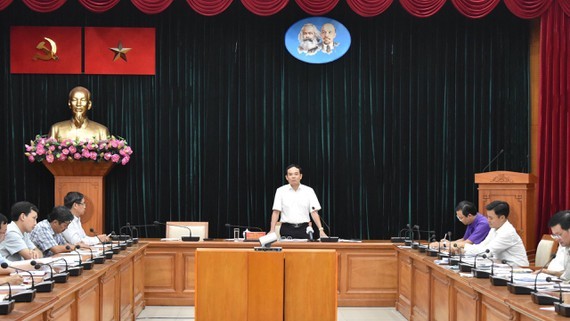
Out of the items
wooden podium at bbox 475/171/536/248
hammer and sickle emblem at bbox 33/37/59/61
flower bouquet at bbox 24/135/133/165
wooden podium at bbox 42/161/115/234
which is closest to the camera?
wooden podium at bbox 475/171/536/248

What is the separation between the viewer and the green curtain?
31.6 ft

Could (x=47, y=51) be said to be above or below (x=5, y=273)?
above

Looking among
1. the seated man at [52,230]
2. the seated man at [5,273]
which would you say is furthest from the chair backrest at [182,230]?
the seated man at [5,273]

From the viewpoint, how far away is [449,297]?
519 centimetres

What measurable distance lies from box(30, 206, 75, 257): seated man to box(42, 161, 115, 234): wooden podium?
2.56 metres

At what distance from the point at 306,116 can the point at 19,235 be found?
4924 mm

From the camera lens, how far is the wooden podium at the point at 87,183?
8.79 m

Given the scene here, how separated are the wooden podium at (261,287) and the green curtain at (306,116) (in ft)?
13.6

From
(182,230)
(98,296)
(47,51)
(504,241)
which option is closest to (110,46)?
(47,51)

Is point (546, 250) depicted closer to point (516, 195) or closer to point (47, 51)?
point (516, 195)

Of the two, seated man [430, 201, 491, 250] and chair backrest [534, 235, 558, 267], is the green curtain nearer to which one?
seated man [430, 201, 491, 250]

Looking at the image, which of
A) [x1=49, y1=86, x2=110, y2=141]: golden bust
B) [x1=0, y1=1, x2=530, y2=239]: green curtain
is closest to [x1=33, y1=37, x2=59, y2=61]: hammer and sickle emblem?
[x1=0, y1=1, x2=530, y2=239]: green curtain

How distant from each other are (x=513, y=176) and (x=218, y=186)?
146 inches

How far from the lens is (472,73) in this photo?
9688mm
